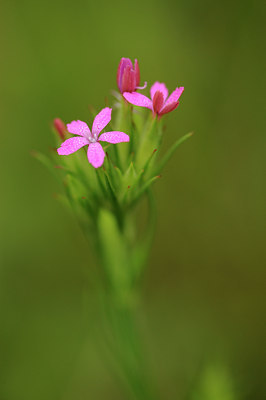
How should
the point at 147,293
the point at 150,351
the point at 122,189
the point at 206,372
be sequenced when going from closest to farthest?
the point at 122,189
the point at 206,372
the point at 150,351
the point at 147,293

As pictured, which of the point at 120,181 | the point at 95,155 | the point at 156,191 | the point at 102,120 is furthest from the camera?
the point at 156,191

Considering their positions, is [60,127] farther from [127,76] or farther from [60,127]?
[127,76]

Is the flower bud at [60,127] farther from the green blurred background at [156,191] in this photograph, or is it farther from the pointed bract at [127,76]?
the green blurred background at [156,191]

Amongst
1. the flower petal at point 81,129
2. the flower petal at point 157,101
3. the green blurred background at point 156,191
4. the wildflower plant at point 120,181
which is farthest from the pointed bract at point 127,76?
the green blurred background at point 156,191

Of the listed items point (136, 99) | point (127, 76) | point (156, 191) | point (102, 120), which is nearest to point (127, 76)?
point (127, 76)

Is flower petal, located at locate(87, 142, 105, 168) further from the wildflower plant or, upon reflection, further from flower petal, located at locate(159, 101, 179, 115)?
flower petal, located at locate(159, 101, 179, 115)

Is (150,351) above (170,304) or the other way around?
the other way around

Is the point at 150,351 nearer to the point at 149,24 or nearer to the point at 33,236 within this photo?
the point at 33,236

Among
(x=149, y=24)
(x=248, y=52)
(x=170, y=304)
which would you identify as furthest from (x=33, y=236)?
(x=248, y=52)
